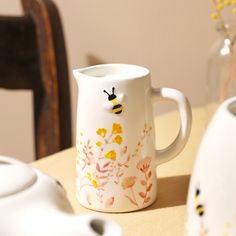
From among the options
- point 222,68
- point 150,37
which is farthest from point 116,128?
point 150,37

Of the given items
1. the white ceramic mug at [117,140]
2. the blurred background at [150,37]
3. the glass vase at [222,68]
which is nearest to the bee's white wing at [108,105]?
the white ceramic mug at [117,140]

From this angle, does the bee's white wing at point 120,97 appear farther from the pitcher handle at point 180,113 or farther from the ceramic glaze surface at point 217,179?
the ceramic glaze surface at point 217,179

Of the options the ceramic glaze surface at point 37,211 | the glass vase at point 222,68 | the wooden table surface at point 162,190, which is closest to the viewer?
the ceramic glaze surface at point 37,211

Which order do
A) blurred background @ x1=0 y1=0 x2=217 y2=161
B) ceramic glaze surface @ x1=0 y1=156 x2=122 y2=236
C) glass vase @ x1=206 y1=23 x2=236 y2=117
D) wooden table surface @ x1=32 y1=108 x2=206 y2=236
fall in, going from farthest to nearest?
blurred background @ x1=0 y1=0 x2=217 y2=161, glass vase @ x1=206 y1=23 x2=236 y2=117, wooden table surface @ x1=32 y1=108 x2=206 y2=236, ceramic glaze surface @ x1=0 y1=156 x2=122 y2=236

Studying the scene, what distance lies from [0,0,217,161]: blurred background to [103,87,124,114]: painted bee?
76 centimetres

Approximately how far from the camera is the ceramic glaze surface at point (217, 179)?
0.35 metres

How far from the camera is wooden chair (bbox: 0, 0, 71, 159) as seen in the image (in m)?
0.85

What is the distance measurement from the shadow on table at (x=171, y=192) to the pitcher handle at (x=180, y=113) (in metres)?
0.04

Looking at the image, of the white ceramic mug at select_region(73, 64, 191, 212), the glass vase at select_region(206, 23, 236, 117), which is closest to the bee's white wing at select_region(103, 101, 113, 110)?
the white ceramic mug at select_region(73, 64, 191, 212)

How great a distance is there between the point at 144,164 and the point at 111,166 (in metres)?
0.03

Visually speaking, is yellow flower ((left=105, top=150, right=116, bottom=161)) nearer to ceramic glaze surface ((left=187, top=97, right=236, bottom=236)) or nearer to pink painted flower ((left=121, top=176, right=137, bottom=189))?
pink painted flower ((left=121, top=176, right=137, bottom=189))

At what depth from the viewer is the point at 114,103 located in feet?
1.75

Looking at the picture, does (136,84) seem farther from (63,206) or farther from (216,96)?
(216,96)

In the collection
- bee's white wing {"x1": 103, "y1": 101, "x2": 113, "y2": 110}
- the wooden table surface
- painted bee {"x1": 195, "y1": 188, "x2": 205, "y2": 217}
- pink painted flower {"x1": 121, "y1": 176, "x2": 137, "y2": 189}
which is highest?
bee's white wing {"x1": 103, "y1": 101, "x2": 113, "y2": 110}
